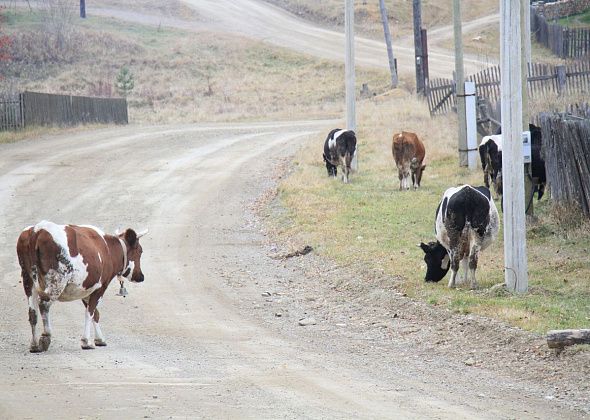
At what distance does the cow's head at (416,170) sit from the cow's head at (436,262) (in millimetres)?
10489

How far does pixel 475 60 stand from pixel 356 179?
3531 centimetres

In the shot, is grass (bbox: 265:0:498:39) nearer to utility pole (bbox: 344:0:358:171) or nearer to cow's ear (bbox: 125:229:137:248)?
utility pole (bbox: 344:0:358:171)

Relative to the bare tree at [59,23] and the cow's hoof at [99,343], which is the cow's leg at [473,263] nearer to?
the cow's hoof at [99,343]

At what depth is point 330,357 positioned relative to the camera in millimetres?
12227

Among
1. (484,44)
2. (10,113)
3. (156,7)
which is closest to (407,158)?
(10,113)

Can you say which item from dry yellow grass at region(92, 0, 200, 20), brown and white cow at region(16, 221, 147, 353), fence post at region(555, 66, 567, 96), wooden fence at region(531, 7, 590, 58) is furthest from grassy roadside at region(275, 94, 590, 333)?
dry yellow grass at region(92, 0, 200, 20)

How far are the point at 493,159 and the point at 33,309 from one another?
42.8 feet

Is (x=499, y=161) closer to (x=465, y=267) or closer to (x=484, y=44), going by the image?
(x=465, y=267)

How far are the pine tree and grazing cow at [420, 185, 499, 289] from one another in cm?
4462

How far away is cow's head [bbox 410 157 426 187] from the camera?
2659 cm

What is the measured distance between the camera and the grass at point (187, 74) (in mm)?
57125

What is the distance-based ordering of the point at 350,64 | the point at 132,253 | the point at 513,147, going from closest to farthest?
the point at 132,253 < the point at 513,147 < the point at 350,64

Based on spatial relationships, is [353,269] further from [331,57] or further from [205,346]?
[331,57]

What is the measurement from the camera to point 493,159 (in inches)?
907
